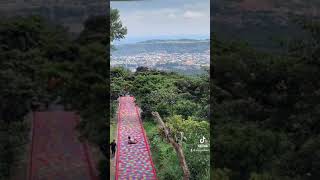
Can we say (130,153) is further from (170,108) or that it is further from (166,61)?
(166,61)

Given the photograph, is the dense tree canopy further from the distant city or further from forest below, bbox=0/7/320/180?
the distant city

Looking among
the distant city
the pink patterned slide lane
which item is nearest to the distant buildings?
the distant city

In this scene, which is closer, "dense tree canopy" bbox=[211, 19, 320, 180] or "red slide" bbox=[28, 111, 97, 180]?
"dense tree canopy" bbox=[211, 19, 320, 180]

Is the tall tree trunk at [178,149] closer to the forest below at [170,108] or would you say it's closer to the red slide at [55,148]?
the forest below at [170,108]

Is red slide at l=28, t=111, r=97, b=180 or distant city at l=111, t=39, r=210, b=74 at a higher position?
distant city at l=111, t=39, r=210, b=74

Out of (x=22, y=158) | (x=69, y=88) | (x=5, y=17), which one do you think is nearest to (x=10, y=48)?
(x=5, y=17)

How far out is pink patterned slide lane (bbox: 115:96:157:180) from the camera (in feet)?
21.2

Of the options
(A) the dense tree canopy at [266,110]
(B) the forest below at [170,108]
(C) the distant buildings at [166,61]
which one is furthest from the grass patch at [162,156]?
(C) the distant buildings at [166,61]

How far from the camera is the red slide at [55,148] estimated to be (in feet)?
21.6

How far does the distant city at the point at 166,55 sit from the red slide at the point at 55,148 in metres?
0.80

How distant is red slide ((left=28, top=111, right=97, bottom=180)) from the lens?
21.6ft

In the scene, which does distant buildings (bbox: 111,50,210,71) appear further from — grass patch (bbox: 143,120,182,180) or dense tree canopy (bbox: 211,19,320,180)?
grass patch (bbox: 143,120,182,180)

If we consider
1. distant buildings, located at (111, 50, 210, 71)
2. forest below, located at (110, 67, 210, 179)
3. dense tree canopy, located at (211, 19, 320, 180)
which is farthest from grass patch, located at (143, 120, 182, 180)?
distant buildings, located at (111, 50, 210, 71)

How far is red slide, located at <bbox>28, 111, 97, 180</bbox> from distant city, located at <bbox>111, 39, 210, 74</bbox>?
2.61 feet
